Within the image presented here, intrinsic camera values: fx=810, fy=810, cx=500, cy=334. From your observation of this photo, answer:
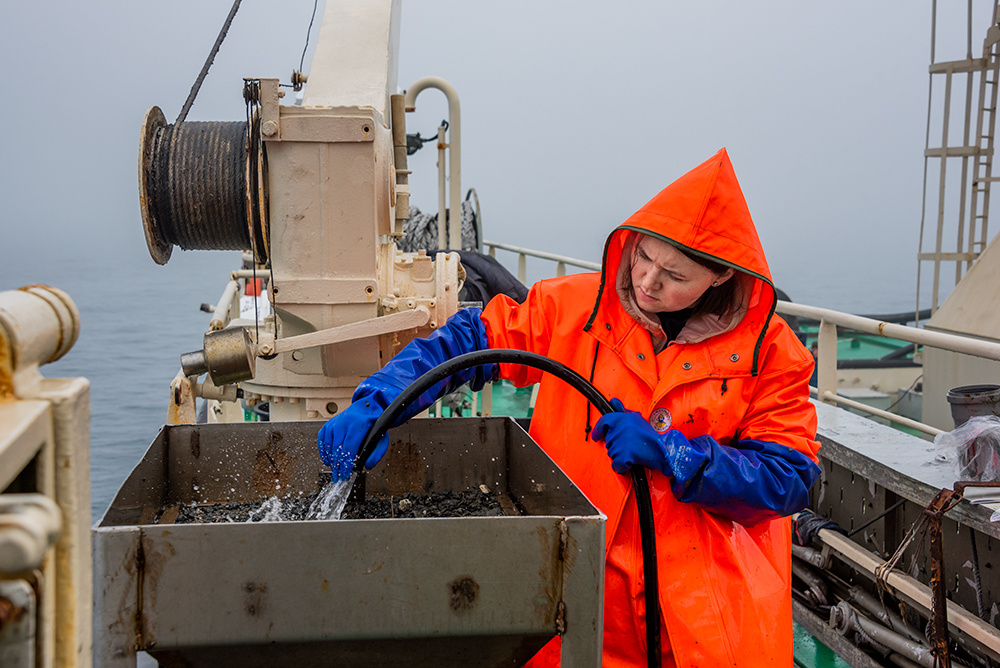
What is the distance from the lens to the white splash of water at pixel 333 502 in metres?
1.65

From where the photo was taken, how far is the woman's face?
1.79 metres

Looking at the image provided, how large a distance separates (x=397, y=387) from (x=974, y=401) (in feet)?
5.68

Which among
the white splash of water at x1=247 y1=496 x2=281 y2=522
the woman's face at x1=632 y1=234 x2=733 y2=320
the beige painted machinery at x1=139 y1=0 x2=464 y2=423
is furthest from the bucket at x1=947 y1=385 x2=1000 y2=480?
the white splash of water at x1=247 y1=496 x2=281 y2=522

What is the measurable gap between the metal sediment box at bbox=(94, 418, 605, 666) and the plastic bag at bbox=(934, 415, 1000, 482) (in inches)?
57.9

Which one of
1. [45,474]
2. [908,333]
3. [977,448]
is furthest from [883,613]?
[45,474]

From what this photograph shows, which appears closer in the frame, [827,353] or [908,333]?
[908,333]

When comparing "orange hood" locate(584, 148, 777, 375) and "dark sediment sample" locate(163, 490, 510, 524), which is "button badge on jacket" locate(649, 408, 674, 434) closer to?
"orange hood" locate(584, 148, 777, 375)

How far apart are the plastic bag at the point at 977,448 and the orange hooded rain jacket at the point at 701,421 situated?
0.76 metres

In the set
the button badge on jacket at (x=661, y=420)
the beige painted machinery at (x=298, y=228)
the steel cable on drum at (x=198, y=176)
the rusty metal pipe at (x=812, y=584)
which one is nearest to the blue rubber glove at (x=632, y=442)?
the button badge on jacket at (x=661, y=420)

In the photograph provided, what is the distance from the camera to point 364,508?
1763 mm

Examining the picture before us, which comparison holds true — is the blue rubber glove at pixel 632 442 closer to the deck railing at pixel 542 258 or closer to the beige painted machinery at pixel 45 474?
the beige painted machinery at pixel 45 474

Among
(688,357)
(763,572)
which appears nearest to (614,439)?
(688,357)

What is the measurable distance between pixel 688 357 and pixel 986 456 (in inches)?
41.9

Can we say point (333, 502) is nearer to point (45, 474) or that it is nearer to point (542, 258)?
point (45, 474)
